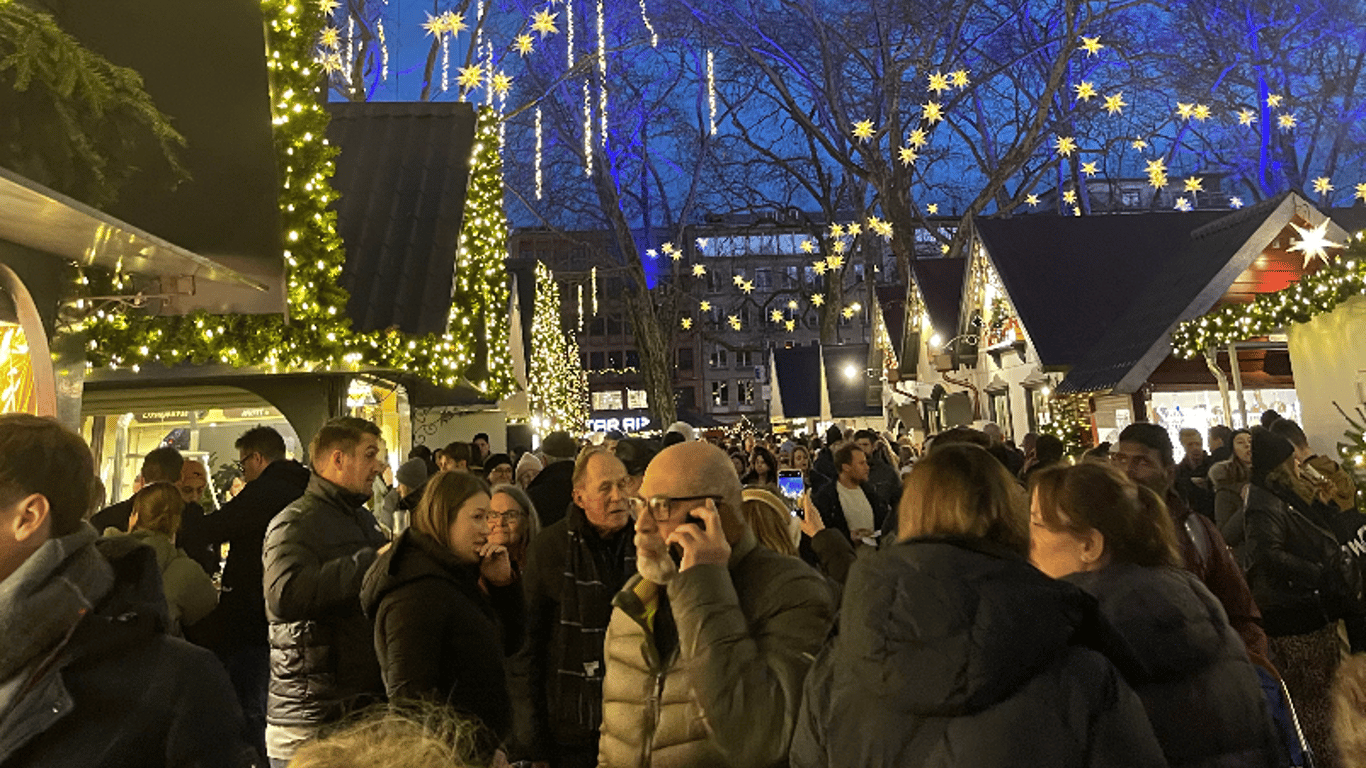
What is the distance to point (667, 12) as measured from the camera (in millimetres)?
24859

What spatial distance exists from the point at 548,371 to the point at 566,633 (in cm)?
2437

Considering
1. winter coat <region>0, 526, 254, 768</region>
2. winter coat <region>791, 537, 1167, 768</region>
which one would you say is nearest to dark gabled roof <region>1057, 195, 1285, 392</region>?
winter coat <region>791, 537, 1167, 768</region>

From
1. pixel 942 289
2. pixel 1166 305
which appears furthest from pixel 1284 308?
pixel 942 289

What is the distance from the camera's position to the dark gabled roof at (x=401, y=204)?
10.6m

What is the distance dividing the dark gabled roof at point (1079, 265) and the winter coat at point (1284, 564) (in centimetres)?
1412

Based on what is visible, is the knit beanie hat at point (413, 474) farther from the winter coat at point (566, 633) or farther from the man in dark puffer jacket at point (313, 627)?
the winter coat at point (566, 633)

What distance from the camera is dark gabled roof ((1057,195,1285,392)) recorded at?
50.1 ft

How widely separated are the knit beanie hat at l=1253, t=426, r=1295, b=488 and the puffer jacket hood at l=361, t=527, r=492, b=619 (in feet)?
13.4

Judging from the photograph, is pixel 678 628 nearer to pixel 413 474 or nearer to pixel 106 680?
pixel 106 680

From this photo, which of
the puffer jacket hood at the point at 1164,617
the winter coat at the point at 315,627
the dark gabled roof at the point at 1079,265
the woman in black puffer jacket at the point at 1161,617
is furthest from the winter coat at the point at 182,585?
the dark gabled roof at the point at 1079,265

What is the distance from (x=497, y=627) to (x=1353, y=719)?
2751mm

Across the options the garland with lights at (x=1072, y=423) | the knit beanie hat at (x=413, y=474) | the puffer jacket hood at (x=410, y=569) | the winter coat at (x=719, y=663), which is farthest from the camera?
the garland with lights at (x=1072, y=423)

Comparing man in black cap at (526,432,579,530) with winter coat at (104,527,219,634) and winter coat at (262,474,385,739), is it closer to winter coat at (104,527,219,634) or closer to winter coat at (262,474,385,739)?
winter coat at (104,527,219,634)

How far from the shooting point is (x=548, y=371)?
2783 centimetres
